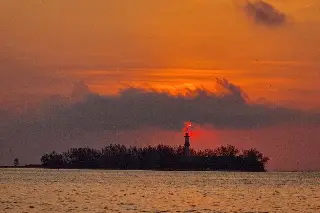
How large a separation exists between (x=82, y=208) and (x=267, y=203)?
20743 millimetres

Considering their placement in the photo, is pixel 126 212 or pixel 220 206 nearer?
pixel 126 212

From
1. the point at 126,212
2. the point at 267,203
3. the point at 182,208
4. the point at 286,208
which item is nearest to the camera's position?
the point at 126,212

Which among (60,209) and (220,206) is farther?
(220,206)

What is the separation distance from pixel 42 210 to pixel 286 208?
2166cm

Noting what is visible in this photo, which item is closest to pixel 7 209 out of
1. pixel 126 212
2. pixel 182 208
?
pixel 126 212

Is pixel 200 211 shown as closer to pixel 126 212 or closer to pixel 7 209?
pixel 126 212

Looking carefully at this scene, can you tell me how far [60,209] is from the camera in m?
64.4

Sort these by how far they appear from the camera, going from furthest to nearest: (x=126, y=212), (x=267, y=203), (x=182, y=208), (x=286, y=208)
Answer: (x=267, y=203), (x=286, y=208), (x=182, y=208), (x=126, y=212)

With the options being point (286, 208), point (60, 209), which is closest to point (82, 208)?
point (60, 209)

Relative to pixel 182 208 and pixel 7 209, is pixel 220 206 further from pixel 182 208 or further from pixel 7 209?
pixel 7 209

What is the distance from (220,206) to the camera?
71.5 meters

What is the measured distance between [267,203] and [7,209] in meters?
26.8

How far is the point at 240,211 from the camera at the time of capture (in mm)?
65812

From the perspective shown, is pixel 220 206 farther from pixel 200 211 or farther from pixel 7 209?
pixel 7 209
